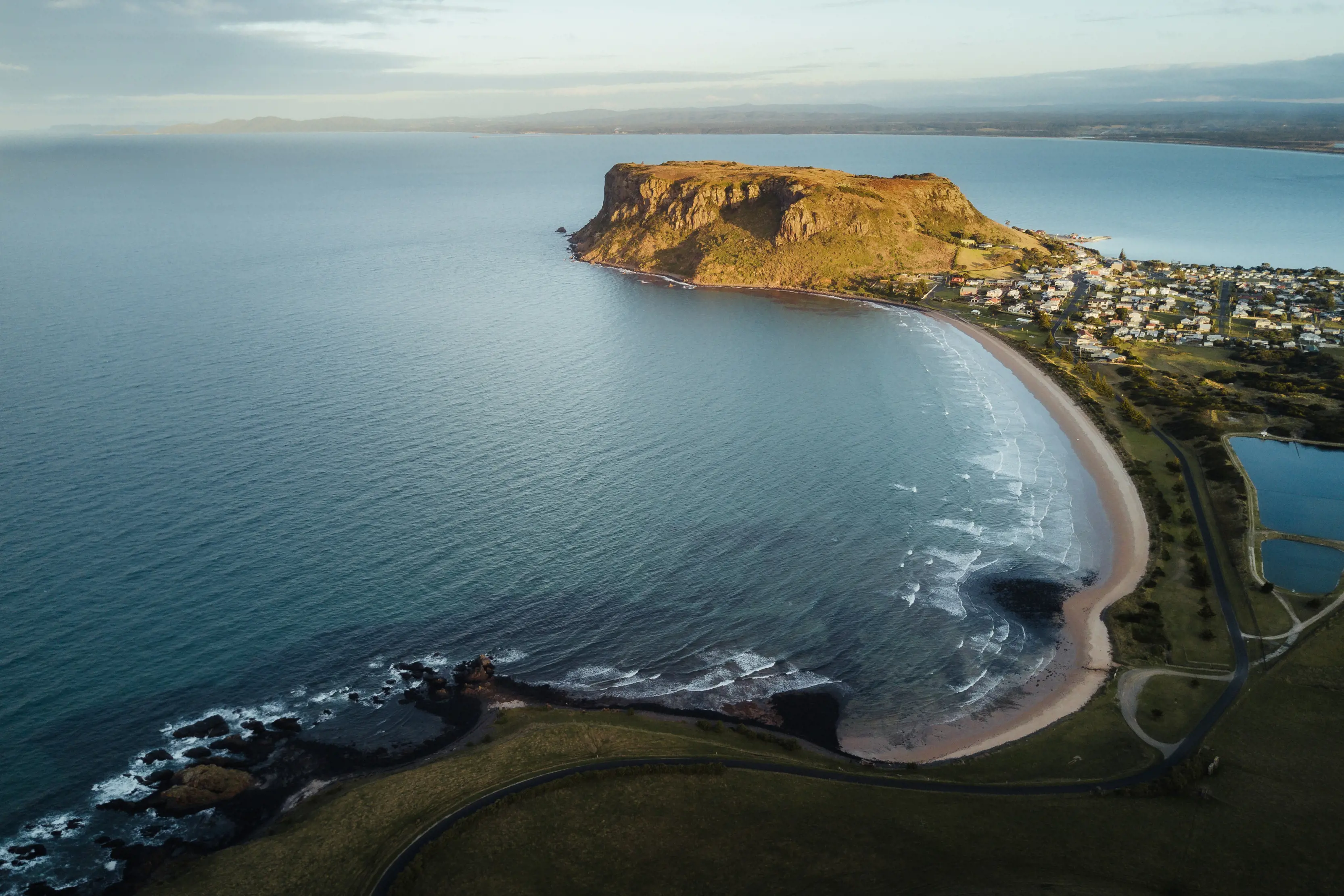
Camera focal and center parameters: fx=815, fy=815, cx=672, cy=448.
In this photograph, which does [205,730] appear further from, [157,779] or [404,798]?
[404,798]

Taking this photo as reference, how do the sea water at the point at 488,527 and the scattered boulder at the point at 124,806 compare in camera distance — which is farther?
the sea water at the point at 488,527

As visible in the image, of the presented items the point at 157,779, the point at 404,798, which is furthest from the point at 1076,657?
the point at 157,779

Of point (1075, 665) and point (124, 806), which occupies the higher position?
point (1075, 665)

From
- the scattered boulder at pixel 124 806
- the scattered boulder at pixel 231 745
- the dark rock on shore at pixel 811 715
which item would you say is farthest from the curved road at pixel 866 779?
the scattered boulder at pixel 124 806

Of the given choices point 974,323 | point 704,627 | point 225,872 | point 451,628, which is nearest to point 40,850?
point 225,872

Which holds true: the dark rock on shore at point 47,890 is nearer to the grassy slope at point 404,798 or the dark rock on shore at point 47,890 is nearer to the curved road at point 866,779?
the grassy slope at point 404,798

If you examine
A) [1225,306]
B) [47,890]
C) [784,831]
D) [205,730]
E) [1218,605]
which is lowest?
[47,890]

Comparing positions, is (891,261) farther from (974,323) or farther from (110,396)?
(110,396)
